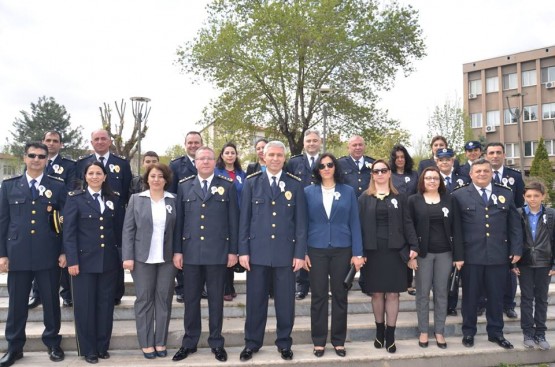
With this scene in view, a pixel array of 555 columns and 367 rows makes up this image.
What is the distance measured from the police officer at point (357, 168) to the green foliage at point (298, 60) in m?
16.4

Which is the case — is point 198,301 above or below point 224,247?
below

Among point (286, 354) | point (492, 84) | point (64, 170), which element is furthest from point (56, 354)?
point (492, 84)

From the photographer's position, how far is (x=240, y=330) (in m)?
5.67

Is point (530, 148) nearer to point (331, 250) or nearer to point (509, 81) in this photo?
point (509, 81)

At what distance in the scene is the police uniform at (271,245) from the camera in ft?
16.7

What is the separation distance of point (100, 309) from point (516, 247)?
15.8 ft

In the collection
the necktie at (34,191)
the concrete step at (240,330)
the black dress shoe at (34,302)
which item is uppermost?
the necktie at (34,191)

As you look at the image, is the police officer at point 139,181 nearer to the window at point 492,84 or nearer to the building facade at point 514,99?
the building facade at point 514,99

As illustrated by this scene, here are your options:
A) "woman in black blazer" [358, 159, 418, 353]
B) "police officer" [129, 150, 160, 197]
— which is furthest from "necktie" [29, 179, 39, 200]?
"woman in black blazer" [358, 159, 418, 353]

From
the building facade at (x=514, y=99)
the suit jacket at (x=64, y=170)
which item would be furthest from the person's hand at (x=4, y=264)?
the building facade at (x=514, y=99)

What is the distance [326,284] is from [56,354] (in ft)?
10.1

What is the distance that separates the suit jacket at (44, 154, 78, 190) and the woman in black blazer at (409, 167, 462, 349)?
4.26 meters

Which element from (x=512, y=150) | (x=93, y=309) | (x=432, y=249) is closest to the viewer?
(x=93, y=309)

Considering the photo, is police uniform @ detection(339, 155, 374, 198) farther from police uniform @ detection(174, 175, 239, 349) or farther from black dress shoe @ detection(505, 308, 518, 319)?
black dress shoe @ detection(505, 308, 518, 319)
